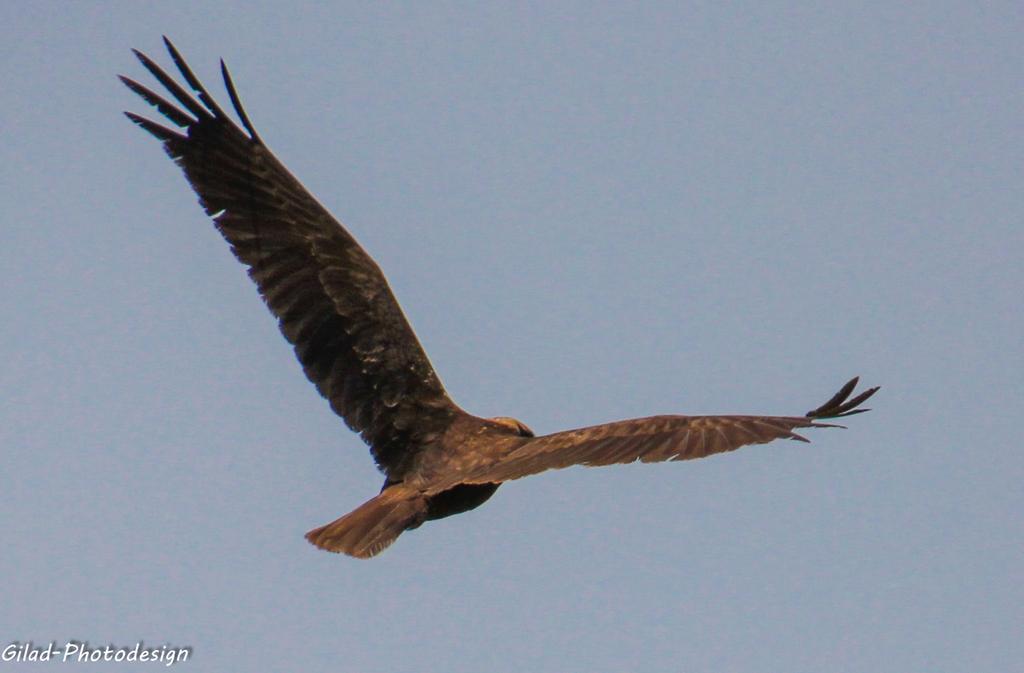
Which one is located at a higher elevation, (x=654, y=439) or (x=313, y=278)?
(x=313, y=278)

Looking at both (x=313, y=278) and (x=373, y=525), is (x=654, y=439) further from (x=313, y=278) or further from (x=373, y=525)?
(x=313, y=278)

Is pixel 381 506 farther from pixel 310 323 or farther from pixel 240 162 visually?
pixel 240 162

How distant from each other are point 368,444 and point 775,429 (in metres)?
2.58

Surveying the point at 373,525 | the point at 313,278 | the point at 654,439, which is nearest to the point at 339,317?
the point at 313,278

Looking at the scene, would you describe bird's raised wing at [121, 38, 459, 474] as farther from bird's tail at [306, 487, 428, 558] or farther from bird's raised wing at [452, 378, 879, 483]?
bird's raised wing at [452, 378, 879, 483]

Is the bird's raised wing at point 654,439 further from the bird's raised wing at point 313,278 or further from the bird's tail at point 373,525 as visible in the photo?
the bird's raised wing at point 313,278

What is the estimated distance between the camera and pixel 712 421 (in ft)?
26.9

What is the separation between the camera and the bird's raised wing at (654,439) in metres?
7.96

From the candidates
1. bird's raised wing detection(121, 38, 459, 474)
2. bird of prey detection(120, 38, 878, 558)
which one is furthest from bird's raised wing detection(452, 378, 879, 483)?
bird's raised wing detection(121, 38, 459, 474)

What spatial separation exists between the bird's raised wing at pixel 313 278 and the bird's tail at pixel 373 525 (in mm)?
435

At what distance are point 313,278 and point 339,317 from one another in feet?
0.90

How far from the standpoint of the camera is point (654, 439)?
8195 millimetres

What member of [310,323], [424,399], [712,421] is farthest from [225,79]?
[712,421]

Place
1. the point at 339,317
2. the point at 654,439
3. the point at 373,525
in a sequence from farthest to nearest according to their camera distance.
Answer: the point at 339,317
the point at 373,525
the point at 654,439
